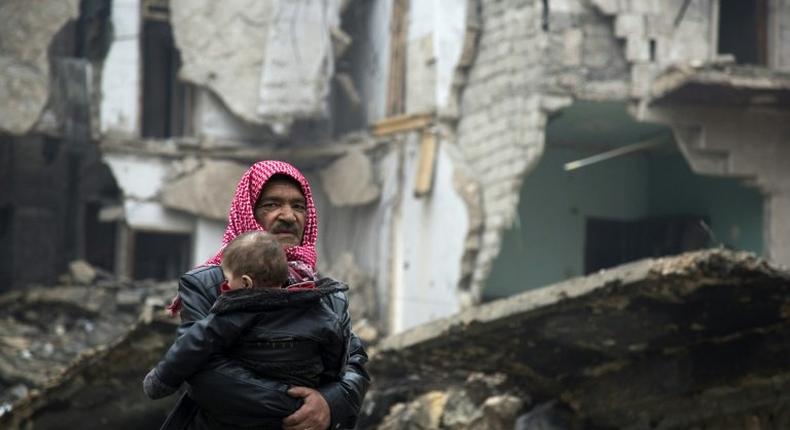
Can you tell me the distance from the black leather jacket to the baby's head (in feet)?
0.58

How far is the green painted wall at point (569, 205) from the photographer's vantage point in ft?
64.9

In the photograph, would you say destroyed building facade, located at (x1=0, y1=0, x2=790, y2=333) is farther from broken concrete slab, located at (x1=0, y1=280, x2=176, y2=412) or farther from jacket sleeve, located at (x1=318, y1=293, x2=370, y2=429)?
jacket sleeve, located at (x1=318, y1=293, x2=370, y2=429)

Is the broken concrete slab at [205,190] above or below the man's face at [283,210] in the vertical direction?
below

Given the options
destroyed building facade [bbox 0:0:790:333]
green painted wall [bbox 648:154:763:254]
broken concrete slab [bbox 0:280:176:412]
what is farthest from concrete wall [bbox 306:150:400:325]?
green painted wall [bbox 648:154:763:254]

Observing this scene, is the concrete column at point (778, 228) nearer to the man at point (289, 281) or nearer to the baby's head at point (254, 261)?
the man at point (289, 281)

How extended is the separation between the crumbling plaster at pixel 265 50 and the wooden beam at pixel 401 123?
40.2 inches

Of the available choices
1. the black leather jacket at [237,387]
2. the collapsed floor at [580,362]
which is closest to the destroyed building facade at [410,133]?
the collapsed floor at [580,362]

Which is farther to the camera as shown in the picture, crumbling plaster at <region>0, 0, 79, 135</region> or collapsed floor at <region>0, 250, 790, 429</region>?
crumbling plaster at <region>0, 0, 79, 135</region>

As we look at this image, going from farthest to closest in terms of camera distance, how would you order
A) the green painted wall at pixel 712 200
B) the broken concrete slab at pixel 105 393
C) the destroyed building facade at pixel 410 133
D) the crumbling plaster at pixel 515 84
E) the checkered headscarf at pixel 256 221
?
the green painted wall at pixel 712 200, the crumbling plaster at pixel 515 84, the destroyed building facade at pixel 410 133, the broken concrete slab at pixel 105 393, the checkered headscarf at pixel 256 221

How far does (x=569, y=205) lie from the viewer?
20.1 metres

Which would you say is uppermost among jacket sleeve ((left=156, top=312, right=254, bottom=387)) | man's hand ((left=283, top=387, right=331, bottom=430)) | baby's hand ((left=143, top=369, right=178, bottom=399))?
jacket sleeve ((left=156, top=312, right=254, bottom=387))

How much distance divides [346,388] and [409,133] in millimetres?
14721

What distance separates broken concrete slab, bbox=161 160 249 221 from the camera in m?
21.4

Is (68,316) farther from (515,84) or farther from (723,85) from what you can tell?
(723,85)
